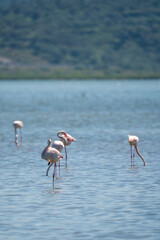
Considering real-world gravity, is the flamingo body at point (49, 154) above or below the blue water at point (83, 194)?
above

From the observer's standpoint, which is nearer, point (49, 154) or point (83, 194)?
point (83, 194)

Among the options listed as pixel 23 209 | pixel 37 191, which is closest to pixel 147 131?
pixel 37 191

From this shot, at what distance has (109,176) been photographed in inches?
715

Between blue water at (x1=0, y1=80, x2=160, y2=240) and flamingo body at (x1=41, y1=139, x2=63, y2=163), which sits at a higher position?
flamingo body at (x1=41, y1=139, x2=63, y2=163)

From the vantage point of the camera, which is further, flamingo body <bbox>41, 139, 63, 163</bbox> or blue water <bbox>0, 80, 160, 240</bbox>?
flamingo body <bbox>41, 139, 63, 163</bbox>

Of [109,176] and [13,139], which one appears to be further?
[13,139]

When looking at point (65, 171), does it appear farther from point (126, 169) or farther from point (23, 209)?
point (23, 209)

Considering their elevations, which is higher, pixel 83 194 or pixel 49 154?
pixel 49 154

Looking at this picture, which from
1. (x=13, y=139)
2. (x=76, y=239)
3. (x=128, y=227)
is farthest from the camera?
(x=13, y=139)

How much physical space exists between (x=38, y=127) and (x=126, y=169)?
54.1ft

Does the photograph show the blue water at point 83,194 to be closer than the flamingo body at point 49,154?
Yes

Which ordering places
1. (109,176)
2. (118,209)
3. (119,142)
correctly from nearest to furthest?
(118,209) < (109,176) < (119,142)

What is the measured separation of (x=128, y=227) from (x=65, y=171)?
722 centimetres

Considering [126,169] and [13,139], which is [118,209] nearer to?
[126,169]
